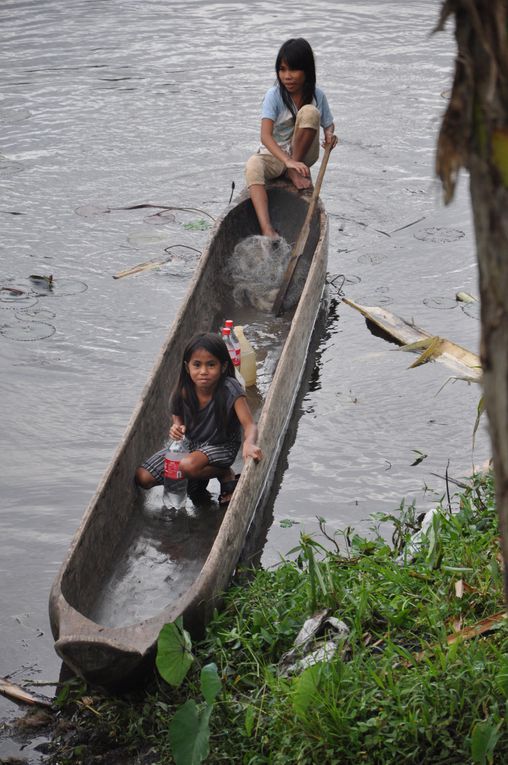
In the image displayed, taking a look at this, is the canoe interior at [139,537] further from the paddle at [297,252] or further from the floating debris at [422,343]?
the floating debris at [422,343]

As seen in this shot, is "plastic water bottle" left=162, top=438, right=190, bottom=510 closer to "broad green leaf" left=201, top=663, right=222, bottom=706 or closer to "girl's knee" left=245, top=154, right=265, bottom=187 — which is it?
"broad green leaf" left=201, top=663, right=222, bottom=706

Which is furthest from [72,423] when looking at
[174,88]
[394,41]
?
[394,41]

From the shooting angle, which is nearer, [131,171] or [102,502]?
[102,502]

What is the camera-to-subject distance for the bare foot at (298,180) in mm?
7316

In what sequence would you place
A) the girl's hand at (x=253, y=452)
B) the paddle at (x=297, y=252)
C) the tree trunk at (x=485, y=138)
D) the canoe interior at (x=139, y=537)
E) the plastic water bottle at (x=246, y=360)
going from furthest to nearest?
the paddle at (x=297, y=252) → the plastic water bottle at (x=246, y=360) → the girl's hand at (x=253, y=452) → the canoe interior at (x=139, y=537) → the tree trunk at (x=485, y=138)

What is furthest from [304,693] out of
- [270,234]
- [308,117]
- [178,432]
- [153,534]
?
[308,117]

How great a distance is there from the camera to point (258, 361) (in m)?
6.34

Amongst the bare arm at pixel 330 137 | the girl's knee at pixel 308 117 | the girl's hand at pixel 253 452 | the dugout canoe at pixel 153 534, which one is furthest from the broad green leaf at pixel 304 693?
the girl's knee at pixel 308 117

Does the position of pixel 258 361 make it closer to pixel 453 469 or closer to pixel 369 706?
pixel 453 469

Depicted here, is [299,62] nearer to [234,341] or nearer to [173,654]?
[234,341]

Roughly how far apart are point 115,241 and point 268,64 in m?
5.50

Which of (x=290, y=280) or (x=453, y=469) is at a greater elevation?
(x=290, y=280)

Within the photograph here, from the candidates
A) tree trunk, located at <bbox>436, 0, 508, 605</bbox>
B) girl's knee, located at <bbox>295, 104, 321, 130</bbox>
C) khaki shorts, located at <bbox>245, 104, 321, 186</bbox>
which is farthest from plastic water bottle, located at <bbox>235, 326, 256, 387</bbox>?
tree trunk, located at <bbox>436, 0, 508, 605</bbox>

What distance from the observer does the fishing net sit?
22.8ft
